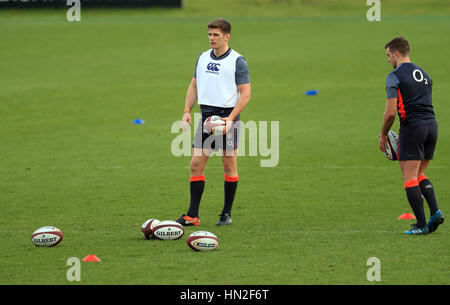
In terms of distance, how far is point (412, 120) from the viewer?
8.67 meters

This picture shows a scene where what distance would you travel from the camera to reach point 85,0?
42.1 meters

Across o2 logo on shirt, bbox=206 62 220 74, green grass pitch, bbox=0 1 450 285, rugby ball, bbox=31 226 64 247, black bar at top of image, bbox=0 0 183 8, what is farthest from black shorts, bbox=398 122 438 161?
black bar at top of image, bbox=0 0 183 8

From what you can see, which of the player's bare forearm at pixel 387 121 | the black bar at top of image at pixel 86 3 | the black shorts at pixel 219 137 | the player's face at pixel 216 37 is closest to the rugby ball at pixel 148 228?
the black shorts at pixel 219 137

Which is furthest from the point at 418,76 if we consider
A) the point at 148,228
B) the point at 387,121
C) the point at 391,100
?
the point at 148,228

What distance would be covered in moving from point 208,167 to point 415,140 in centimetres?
588

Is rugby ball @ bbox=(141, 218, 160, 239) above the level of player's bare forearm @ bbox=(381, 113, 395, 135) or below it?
below

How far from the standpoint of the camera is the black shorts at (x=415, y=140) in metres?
8.65

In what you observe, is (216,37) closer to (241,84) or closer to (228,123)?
(241,84)

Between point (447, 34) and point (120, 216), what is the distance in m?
24.8

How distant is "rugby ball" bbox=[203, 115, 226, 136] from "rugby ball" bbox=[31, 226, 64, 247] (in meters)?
2.12

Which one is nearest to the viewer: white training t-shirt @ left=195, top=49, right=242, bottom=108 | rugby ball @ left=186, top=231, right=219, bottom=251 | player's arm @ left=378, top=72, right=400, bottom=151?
rugby ball @ left=186, top=231, right=219, bottom=251

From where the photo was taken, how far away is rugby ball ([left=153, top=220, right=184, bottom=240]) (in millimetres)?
8781

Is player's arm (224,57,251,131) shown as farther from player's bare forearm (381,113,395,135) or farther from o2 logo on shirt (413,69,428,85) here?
o2 logo on shirt (413,69,428,85)
